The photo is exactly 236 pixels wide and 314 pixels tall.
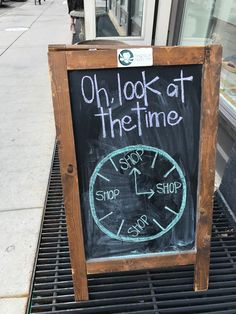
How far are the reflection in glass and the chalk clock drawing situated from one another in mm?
3030

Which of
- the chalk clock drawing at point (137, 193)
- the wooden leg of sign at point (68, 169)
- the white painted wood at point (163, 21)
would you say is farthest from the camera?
the white painted wood at point (163, 21)

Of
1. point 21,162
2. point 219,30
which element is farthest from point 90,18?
point 21,162

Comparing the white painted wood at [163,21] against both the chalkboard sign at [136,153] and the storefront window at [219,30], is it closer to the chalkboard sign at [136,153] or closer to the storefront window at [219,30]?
the storefront window at [219,30]

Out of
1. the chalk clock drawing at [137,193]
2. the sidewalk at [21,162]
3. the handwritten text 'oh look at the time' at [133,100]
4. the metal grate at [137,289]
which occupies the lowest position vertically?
the sidewalk at [21,162]

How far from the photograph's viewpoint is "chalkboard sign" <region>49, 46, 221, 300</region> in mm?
1504

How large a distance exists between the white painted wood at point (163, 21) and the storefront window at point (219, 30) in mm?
212

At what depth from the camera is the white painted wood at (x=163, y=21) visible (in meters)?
3.97

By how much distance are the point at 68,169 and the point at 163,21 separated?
309 centimetres

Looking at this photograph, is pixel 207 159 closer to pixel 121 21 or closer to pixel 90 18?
pixel 90 18

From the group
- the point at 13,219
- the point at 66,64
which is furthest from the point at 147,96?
the point at 13,219

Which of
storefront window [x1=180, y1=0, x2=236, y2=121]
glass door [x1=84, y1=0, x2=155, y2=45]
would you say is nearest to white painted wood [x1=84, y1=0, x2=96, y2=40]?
glass door [x1=84, y1=0, x2=155, y2=45]

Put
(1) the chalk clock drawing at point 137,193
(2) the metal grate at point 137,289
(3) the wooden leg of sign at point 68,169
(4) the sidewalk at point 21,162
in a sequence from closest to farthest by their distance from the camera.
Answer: (3) the wooden leg of sign at point 68,169 < (1) the chalk clock drawing at point 137,193 < (2) the metal grate at point 137,289 < (4) the sidewalk at point 21,162

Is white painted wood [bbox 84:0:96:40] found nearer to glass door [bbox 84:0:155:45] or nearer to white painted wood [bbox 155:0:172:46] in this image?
glass door [bbox 84:0:155:45]

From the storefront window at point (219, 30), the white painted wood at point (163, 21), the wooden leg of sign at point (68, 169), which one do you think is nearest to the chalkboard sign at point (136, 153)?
the wooden leg of sign at point (68, 169)
